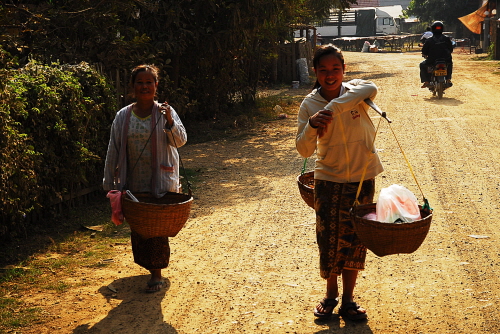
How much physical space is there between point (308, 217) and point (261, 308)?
2.41 meters

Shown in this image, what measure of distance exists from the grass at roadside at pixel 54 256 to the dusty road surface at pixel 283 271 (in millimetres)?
134

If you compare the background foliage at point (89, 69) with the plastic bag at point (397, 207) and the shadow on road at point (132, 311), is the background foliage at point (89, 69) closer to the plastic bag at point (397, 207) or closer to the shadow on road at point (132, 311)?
the shadow on road at point (132, 311)

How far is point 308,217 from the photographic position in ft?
22.1

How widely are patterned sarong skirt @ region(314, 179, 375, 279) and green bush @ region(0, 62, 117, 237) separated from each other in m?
2.88

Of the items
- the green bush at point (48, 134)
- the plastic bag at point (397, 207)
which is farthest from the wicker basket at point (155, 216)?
the green bush at point (48, 134)

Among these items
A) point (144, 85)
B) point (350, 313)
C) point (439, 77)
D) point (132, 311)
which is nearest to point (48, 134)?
point (144, 85)

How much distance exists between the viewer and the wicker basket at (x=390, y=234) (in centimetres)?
349

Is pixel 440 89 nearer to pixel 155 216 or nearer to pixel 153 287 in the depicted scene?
pixel 153 287

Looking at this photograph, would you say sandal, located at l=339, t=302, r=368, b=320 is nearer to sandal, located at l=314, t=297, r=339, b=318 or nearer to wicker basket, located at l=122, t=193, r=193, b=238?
sandal, located at l=314, t=297, r=339, b=318

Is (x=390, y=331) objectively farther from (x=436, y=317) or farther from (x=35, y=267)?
(x=35, y=267)

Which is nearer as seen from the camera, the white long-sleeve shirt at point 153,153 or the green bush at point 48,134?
the white long-sleeve shirt at point 153,153

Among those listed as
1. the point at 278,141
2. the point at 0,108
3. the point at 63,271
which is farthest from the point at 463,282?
the point at 278,141

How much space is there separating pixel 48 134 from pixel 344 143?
12.2 ft

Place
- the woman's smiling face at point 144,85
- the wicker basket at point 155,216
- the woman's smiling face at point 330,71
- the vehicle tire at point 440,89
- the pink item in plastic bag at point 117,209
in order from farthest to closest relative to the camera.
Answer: the vehicle tire at point 440,89
the woman's smiling face at point 144,85
the pink item in plastic bag at point 117,209
the wicker basket at point 155,216
the woman's smiling face at point 330,71
